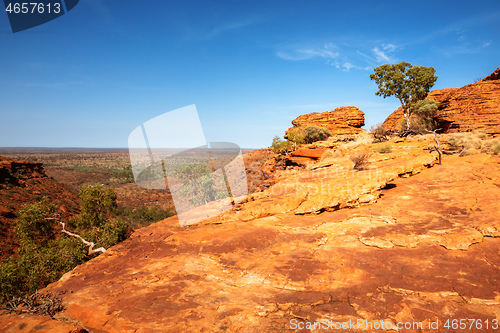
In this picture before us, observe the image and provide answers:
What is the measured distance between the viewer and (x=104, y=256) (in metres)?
6.33

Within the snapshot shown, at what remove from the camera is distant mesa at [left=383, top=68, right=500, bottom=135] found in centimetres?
2102

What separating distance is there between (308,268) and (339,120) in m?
44.2

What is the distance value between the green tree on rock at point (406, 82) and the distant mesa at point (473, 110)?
4.17m

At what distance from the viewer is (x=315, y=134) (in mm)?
38594

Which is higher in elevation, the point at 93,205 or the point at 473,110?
the point at 473,110

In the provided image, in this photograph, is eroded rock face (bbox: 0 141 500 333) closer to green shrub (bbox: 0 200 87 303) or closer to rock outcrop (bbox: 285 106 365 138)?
green shrub (bbox: 0 200 87 303)

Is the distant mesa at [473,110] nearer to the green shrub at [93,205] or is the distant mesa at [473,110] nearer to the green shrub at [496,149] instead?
the green shrub at [496,149]

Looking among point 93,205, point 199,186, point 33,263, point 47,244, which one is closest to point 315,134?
point 199,186

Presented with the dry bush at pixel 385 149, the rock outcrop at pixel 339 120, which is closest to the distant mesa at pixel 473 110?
the dry bush at pixel 385 149

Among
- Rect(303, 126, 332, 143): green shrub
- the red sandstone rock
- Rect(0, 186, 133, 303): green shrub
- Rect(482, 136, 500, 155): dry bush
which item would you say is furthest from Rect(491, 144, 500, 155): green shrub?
Rect(303, 126, 332, 143): green shrub

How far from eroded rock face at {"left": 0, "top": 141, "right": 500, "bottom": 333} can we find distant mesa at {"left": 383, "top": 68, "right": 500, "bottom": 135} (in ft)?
57.1

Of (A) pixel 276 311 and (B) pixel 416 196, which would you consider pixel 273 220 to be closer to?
(A) pixel 276 311

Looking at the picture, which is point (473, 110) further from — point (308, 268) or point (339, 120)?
point (308, 268)

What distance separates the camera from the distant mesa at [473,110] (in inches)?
827
